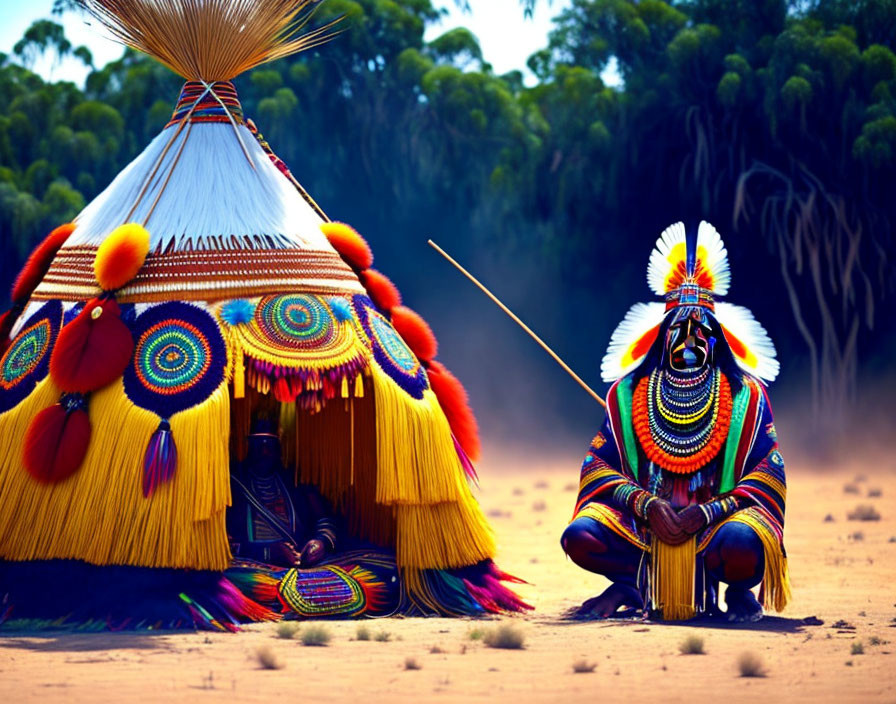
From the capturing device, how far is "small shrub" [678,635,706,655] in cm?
740

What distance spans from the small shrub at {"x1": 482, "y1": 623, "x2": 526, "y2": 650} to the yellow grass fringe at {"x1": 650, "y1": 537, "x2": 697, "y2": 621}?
4.14 ft

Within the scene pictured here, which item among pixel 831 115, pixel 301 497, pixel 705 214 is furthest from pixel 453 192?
pixel 301 497

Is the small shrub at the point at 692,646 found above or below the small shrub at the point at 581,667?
above

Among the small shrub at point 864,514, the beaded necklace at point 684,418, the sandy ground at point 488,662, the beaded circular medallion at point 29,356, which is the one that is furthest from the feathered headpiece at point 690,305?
the small shrub at point 864,514

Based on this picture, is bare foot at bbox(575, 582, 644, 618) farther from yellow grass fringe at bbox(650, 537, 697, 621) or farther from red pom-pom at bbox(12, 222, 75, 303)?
red pom-pom at bbox(12, 222, 75, 303)

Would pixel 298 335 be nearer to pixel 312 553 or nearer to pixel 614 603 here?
pixel 312 553

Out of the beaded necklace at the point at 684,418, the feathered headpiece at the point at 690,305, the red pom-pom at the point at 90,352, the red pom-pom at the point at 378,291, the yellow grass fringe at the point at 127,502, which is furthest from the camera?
the red pom-pom at the point at 378,291

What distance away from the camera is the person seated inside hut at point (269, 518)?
29.0ft

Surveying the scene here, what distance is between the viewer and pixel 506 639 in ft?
24.8

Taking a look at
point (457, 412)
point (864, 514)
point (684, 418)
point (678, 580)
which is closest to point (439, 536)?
point (457, 412)

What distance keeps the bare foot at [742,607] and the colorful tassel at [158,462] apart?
10.7 ft

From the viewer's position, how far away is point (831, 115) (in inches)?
930

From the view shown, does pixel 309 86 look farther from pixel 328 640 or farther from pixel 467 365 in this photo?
pixel 328 640

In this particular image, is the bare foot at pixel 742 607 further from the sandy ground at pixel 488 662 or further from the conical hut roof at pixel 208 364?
the conical hut roof at pixel 208 364
